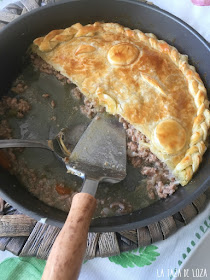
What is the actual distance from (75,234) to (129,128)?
932 mm

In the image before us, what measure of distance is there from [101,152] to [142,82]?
1.72 feet

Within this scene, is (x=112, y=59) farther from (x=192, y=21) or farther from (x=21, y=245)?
(x=21, y=245)

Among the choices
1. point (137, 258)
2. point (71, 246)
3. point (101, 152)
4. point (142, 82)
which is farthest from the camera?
point (142, 82)

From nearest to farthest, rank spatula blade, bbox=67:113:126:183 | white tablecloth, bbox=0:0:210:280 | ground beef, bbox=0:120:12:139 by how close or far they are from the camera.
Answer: white tablecloth, bbox=0:0:210:280, spatula blade, bbox=67:113:126:183, ground beef, bbox=0:120:12:139

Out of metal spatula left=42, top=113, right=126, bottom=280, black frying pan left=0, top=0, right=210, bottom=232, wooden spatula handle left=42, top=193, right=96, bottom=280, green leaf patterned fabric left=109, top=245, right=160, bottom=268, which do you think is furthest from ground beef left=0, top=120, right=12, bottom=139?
green leaf patterned fabric left=109, top=245, right=160, bottom=268

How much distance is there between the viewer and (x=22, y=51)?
2.13m

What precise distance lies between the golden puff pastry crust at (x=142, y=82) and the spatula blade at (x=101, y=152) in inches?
4.1

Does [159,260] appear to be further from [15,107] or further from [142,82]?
[15,107]

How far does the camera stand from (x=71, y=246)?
47.1 inches

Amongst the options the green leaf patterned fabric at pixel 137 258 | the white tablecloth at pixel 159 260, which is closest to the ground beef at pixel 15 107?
the white tablecloth at pixel 159 260

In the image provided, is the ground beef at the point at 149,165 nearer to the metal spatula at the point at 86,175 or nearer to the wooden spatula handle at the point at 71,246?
the metal spatula at the point at 86,175

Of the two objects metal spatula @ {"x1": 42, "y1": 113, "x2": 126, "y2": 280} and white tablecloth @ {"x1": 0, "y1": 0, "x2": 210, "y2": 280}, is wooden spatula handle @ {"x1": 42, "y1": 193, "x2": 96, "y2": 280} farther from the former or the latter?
white tablecloth @ {"x1": 0, "y1": 0, "x2": 210, "y2": 280}

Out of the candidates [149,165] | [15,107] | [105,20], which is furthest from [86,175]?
[105,20]

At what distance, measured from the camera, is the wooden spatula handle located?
1128mm
